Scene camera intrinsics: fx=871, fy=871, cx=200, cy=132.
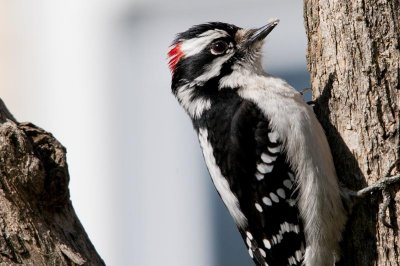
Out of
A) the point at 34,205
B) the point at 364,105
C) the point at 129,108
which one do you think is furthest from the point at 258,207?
the point at 129,108

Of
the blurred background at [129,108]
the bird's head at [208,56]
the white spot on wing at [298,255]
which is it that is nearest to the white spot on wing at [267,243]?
the white spot on wing at [298,255]

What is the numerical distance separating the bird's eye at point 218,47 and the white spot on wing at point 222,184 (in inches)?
17.4

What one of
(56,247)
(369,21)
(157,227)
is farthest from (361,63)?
(157,227)

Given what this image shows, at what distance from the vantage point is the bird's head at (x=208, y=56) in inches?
179

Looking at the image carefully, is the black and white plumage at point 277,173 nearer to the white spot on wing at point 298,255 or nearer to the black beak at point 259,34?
the white spot on wing at point 298,255

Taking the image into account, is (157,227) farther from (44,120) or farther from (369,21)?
(369,21)

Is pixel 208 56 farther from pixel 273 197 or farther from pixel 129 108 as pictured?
pixel 129 108

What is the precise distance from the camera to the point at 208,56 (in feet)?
15.0

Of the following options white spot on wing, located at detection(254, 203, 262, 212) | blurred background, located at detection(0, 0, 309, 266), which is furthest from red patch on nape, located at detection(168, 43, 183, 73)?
blurred background, located at detection(0, 0, 309, 266)

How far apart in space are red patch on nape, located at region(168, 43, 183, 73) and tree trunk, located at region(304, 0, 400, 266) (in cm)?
80

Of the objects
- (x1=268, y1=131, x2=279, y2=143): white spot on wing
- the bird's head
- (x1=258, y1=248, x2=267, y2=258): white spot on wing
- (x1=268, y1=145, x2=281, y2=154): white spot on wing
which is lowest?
(x1=258, y1=248, x2=267, y2=258): white spot on wing

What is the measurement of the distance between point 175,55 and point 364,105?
1.13 metres

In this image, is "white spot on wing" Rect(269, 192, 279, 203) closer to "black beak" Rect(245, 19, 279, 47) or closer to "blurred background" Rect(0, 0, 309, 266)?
"black beak" Rect(245, 19, 279, 47)

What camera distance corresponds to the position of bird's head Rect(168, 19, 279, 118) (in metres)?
4.55
